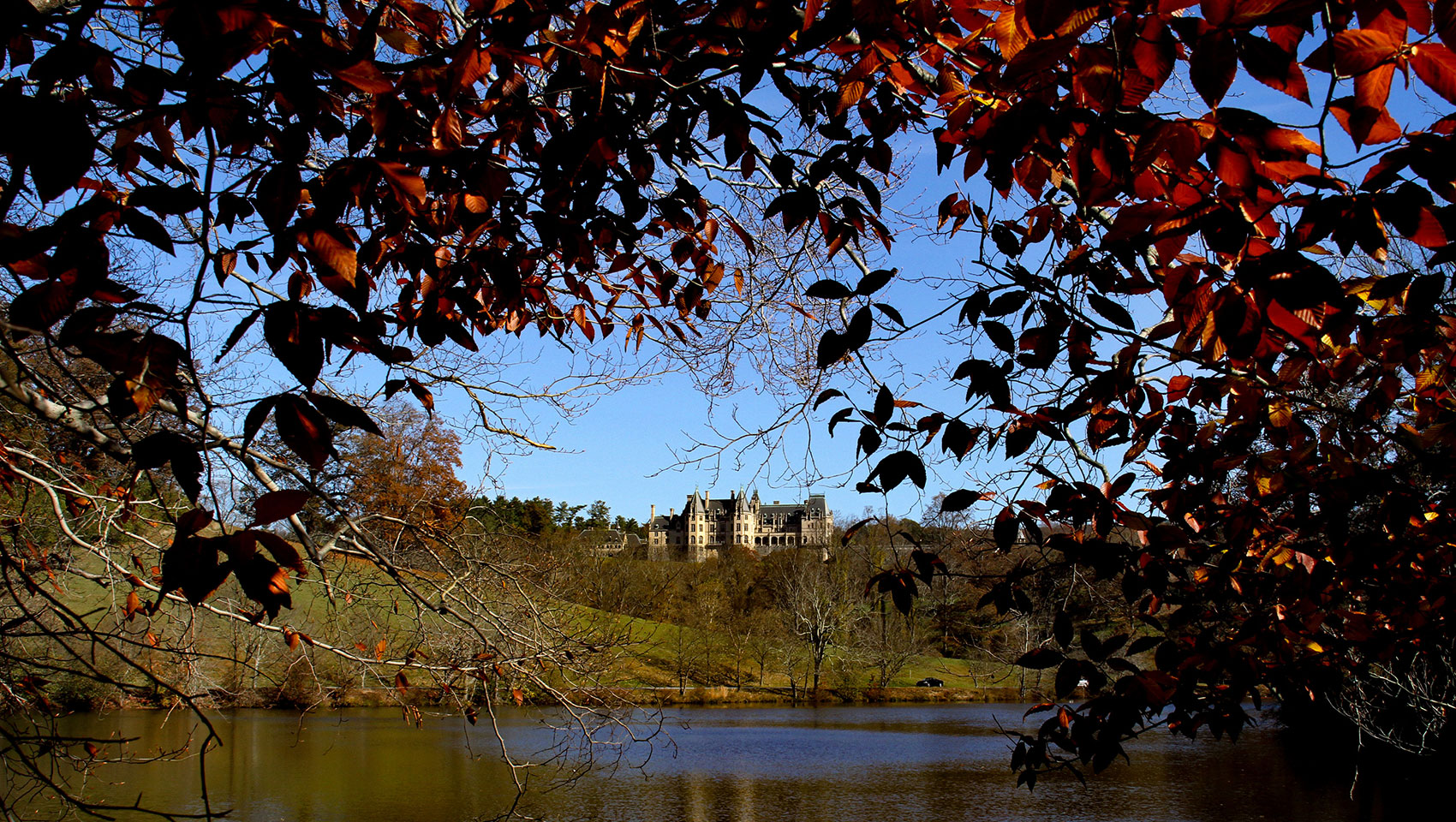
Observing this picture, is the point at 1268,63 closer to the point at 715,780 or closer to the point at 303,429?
the point at 303,429

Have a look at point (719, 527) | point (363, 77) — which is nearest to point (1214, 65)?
point (363, 77)

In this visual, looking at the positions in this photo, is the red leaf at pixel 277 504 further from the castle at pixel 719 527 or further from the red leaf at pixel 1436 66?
the castle at pixel 719 527

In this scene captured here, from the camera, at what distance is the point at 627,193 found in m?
1.86

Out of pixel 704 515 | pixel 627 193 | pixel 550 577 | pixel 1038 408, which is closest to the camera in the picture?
pixel 627 193

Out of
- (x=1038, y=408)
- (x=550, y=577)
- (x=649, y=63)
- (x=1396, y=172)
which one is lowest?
(x=550, y=577)

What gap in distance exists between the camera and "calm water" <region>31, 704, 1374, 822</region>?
11297 mm

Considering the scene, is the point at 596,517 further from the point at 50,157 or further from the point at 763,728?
the point at 50,157

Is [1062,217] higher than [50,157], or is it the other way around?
[1062,217]

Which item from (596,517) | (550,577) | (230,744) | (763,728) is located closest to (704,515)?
(596,517)

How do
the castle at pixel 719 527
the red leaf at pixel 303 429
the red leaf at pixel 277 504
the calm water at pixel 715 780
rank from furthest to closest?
the castle at pixel 719 527 → the calm water at pixel 715 780 → the red leaf at pixel 303 429 → the red leaf at pixel 277 504

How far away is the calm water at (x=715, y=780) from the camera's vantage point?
11297mm

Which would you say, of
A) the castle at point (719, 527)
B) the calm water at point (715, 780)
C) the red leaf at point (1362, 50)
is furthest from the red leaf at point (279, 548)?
the castle at point (719, 527)

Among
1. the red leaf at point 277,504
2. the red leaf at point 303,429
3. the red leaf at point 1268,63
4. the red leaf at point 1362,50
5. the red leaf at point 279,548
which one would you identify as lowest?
the red leaf at point 279,548

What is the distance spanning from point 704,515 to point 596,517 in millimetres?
47518
